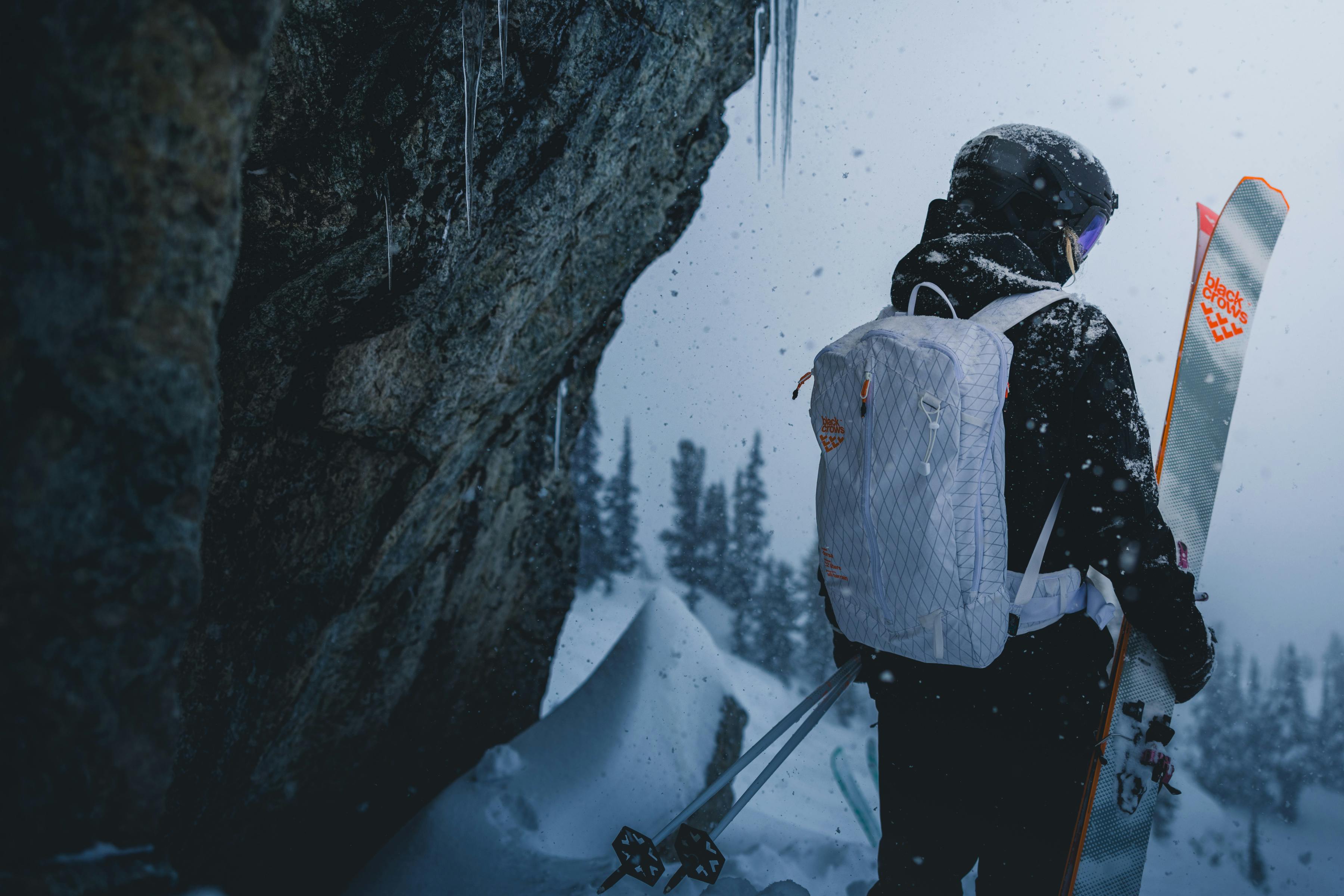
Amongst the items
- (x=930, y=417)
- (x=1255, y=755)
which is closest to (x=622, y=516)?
(x=930, y=417)

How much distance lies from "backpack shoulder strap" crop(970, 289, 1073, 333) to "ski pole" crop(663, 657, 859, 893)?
1.11 meters

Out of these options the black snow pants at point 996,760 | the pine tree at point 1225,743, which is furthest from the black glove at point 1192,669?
the pine tree at point 1225,743

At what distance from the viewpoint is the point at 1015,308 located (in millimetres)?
1620

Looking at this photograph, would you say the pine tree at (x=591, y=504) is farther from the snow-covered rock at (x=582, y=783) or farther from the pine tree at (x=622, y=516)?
the snow-covered rock at (x=582, y=783)

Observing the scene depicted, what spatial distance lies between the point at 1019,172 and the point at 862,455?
2.84ft

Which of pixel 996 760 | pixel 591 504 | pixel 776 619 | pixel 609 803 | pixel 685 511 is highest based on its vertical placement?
pixel 996 760

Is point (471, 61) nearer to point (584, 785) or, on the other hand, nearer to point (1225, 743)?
point (584, 785)

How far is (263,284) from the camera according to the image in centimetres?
208

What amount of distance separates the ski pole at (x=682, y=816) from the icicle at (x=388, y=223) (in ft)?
6.55

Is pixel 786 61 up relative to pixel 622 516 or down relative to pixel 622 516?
up

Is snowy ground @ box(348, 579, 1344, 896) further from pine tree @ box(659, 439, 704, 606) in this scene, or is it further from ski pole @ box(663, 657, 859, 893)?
pine tree @ box(659, 439, 704, 606)

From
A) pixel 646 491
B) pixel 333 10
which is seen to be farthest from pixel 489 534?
pixel 646 491

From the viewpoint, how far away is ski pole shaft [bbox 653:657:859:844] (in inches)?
84.0

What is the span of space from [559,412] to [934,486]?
2859 millimetres
